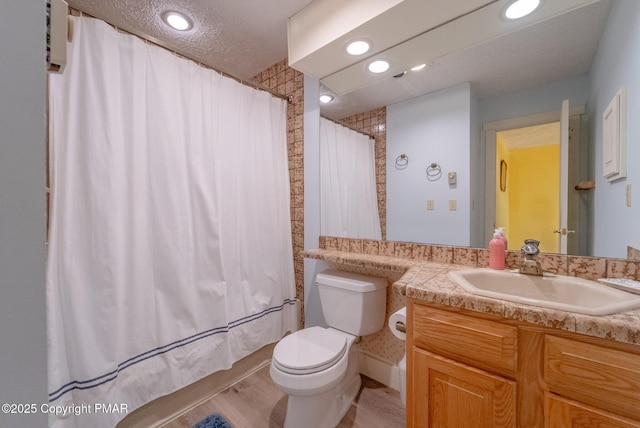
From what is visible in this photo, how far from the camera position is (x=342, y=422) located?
1.40 meters

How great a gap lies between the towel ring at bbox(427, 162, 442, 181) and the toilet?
692 millimetres

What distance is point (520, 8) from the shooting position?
113 centimetres

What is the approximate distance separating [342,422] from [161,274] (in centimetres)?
130

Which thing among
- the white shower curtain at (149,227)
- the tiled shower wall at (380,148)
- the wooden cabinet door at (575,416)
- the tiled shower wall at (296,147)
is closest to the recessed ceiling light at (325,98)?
the tiled shower wall at (296,147)

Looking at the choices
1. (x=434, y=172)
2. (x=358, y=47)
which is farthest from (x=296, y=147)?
(x=434, y=172)

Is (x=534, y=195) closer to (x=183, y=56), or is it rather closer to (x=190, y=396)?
(x=183, y=56)

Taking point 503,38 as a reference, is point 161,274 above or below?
below

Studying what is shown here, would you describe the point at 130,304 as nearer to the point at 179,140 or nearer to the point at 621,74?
the point at 179,140

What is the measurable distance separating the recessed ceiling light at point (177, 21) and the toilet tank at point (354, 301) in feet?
6.27

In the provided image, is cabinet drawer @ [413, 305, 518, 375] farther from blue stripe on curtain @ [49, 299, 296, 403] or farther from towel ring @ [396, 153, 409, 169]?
blue stripe on curtain @ [49, 299, 296, 403]

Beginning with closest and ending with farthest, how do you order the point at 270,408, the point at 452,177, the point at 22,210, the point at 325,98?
1. the point at 22,210
2. the point at 452,177
3. the point at 270,408
4. the point at 325,98

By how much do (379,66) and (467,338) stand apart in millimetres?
1515

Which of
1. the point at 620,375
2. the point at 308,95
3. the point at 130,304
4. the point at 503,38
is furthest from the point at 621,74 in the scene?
the point at 130,304

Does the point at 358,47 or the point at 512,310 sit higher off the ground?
the point at 358,47
